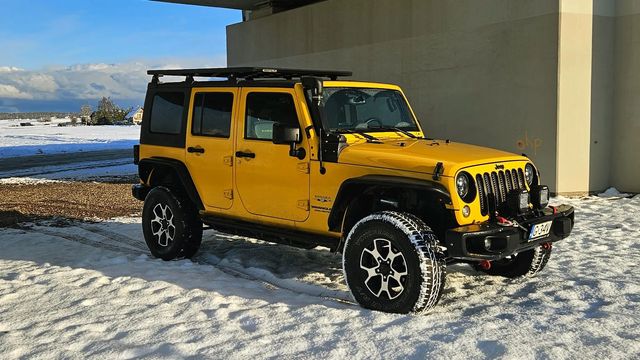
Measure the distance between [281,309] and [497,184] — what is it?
2.06 metres

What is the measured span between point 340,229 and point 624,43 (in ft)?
30.5

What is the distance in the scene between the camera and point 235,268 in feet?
21.4

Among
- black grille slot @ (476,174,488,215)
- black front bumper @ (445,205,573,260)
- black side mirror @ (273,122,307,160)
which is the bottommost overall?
black front bumper @ (445,205,573,260)

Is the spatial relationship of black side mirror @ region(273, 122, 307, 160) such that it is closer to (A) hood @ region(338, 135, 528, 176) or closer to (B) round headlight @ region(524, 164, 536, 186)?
(A) hood @ region(338, 135, 528, 176)

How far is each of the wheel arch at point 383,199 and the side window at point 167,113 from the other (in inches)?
96.9

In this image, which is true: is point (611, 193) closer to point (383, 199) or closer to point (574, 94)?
point (574, 94)

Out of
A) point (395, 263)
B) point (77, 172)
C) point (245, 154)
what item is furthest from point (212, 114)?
point (77, 172)

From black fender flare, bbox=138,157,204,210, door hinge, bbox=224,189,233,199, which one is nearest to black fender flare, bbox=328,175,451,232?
door hinge, bbox=224,189,233,199

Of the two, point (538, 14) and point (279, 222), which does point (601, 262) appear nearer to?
point (279, 222)

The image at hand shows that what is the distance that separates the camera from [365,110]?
5.92 meters

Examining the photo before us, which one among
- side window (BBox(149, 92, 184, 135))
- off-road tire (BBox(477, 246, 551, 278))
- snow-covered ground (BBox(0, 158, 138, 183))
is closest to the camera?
off-road tire (BBox(477, 246, 551, 278))

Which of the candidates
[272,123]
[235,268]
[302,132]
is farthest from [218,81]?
[235,268]

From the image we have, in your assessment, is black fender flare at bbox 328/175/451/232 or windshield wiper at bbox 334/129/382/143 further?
windshield wiper at bbox 334/129/382/143

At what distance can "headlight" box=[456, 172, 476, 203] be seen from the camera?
4.68 metres
